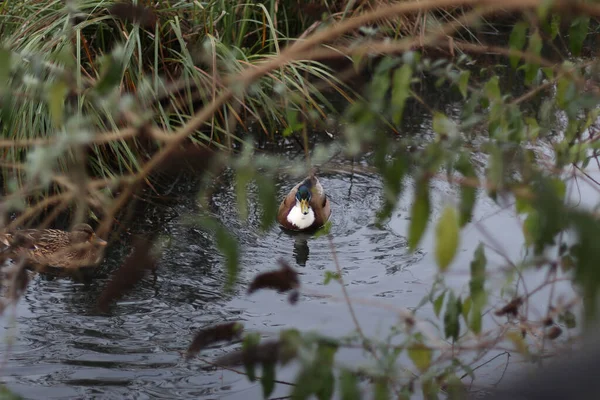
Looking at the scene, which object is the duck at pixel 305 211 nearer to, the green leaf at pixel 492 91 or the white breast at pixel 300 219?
the white breast at pixel 300 219

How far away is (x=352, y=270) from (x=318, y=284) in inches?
10.0

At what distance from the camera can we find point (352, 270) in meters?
5.00

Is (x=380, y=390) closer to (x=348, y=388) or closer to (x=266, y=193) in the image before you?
(x=348, y=388)

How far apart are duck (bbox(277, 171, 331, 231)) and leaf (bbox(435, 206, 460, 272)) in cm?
446

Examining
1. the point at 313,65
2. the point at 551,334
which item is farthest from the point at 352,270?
the point at 551,334

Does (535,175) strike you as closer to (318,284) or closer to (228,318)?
(228,318)

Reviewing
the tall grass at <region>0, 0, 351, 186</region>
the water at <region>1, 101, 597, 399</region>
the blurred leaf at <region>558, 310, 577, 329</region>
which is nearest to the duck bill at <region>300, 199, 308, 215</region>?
the water at <region>1, 101, 597, 399</region>

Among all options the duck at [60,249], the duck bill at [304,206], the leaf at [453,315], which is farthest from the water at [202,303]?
the leaf at [453,315]

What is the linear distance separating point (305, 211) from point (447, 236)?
4.82 meters

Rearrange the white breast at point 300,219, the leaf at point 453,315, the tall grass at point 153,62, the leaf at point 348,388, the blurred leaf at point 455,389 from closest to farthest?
the leaf at point 348,388
the blurred leaf at point 455,389
the leaf at point 453,315
the tall grass at point 153,62
the white breast at point 300,219

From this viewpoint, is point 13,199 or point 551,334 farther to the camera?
point 551,334

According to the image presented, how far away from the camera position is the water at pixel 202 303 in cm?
375

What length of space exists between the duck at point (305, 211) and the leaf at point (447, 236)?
446 centimetres

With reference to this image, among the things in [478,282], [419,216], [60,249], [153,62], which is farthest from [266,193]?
[153,62]
